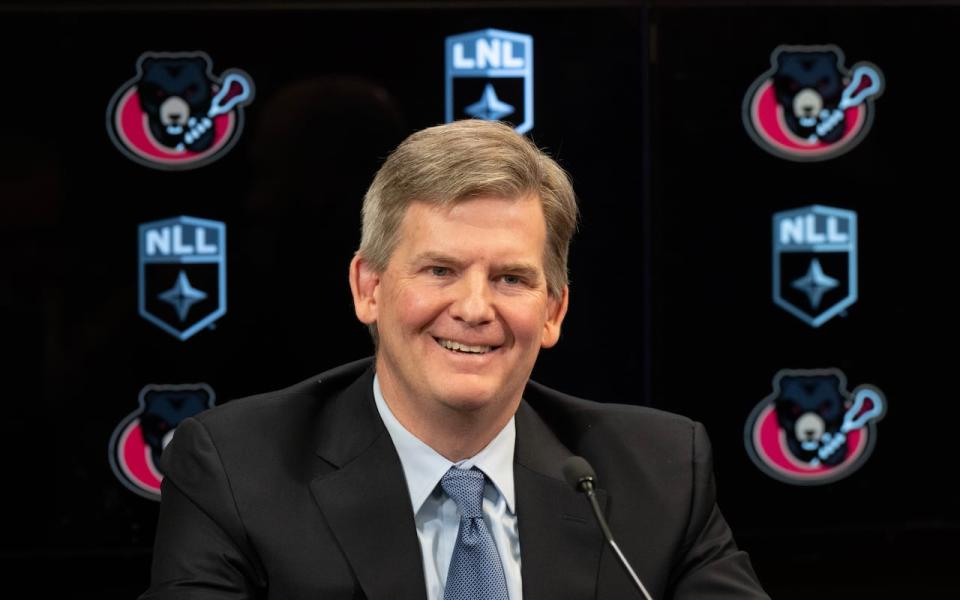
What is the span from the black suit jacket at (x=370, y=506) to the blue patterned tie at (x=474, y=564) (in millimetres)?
51

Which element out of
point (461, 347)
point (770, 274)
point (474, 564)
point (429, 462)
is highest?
point (770, 274)

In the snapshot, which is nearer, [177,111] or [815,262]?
[177,111]

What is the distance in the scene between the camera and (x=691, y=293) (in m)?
3.30

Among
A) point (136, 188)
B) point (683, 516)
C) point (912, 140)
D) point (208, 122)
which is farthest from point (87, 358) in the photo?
point (912, 140)

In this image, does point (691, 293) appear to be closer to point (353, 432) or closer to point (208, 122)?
point (208, 122)

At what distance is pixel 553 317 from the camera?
83.7 inches

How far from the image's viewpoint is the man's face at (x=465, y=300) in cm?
194

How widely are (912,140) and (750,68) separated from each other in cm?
44

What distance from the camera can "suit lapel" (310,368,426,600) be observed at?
1.95 m

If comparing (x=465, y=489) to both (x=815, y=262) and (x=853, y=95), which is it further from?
(x=853, y=95)

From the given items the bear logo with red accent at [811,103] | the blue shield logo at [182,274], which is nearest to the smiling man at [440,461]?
the blue shield logo at [182,274]

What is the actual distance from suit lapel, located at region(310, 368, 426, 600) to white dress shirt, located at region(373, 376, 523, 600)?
0.06 feet

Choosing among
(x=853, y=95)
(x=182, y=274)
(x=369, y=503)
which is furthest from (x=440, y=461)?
(x=853, y=95)

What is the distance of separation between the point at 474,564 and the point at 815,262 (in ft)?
5.39
